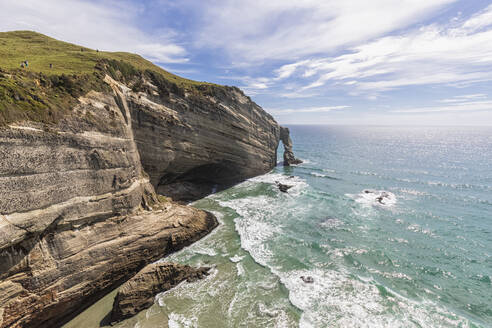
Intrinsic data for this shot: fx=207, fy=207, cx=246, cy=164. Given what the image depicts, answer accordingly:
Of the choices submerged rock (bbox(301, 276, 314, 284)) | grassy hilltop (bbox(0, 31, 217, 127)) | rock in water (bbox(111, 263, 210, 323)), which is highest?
grassy hilltop (bbox(0, 31, 217, 127))

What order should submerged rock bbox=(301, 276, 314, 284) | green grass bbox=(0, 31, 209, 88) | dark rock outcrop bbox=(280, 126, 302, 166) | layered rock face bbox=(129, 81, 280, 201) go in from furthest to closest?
1. dark rock outcrop bbox=(280, 126, 302, 166)
2. layered rock face bbox=(129, 81, 280, 201)
3. green grass bbox=(0, 31, 209, 88)
4. submerged rock bbox=(301, 276, 314, 284)

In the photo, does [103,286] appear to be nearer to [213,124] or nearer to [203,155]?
[203,155]

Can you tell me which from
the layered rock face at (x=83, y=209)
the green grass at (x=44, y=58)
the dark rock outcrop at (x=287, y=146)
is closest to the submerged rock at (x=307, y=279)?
the layered rock face at (x=83, y=209)

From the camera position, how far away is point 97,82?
17609mm

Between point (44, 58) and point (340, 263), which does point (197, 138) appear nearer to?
point (44, 58)

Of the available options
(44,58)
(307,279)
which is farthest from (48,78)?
(307,279)

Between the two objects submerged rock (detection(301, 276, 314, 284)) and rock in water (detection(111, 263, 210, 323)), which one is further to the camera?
submerged rock (detection(301, 276, 314, 284))

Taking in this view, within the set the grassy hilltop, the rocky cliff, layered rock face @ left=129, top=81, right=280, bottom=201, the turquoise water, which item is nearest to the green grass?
the grassy hilltop

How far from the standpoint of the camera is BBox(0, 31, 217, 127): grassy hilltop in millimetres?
11969

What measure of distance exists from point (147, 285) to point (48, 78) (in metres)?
16.2

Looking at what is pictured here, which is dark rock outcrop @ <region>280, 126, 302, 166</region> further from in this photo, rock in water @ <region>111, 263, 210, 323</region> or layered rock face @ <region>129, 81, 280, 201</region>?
rock in water @ <region>111, 263, 210, 323</region>

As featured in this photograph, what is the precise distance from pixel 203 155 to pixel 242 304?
21.7 metres

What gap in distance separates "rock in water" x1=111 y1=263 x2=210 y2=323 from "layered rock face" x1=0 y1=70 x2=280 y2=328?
102 inches

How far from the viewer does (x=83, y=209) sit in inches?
553
